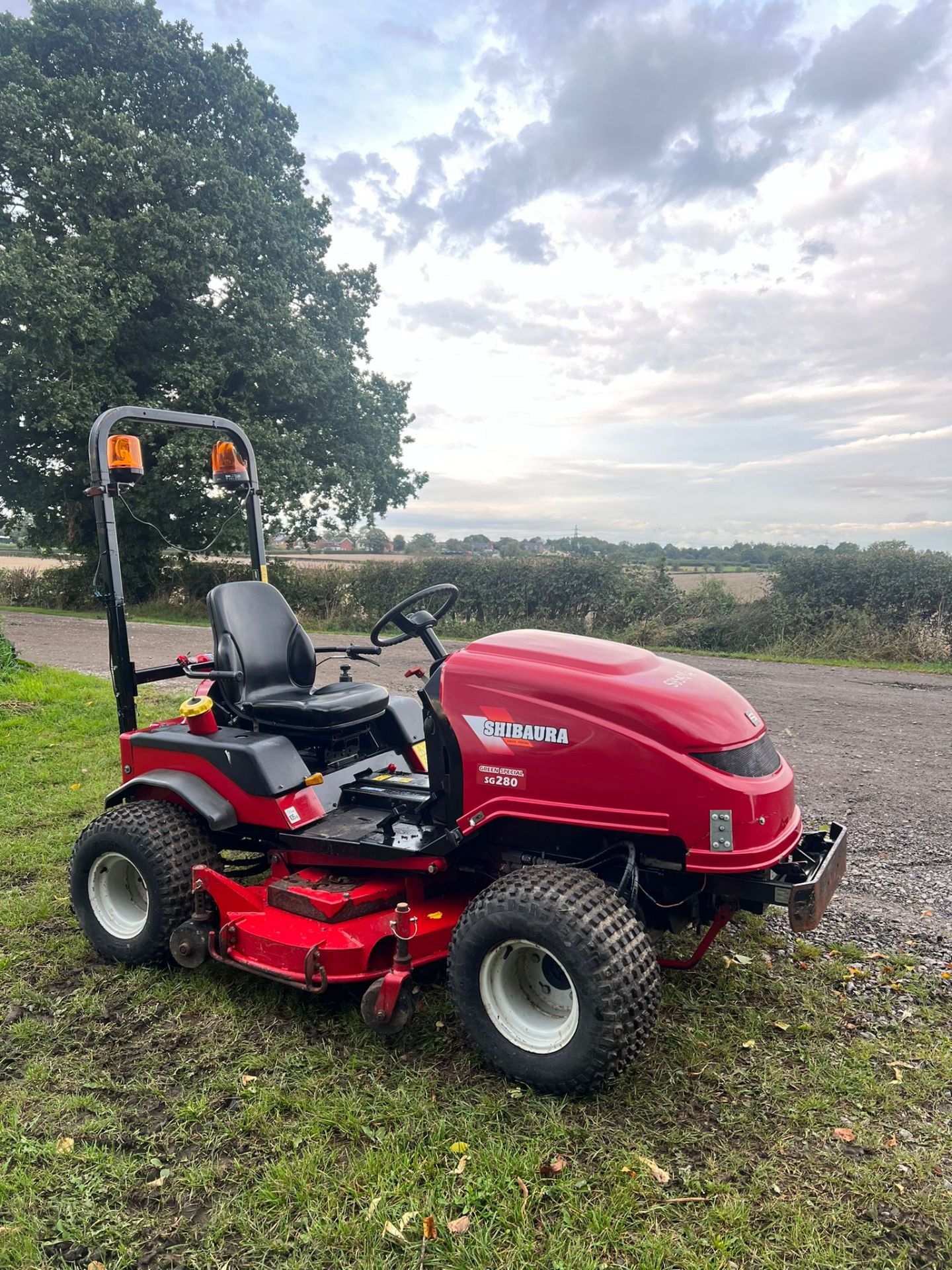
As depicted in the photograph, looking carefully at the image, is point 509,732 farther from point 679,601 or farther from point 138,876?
point 679,601

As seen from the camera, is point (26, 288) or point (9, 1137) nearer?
point (9, 1137)

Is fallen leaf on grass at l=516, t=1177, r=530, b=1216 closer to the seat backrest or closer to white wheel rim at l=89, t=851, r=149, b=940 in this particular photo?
white wheel rim at l=89, t=851, r=149, b=940

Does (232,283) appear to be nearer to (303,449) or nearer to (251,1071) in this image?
(303,449)

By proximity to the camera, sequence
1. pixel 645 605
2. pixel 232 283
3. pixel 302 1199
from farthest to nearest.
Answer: pixel 232 283 → pixel 645 605 → pixel 302 1199

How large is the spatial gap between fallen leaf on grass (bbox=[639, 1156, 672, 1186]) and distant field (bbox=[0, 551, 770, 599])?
1209 centimetres

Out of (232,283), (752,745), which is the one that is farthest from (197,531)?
(752,745)

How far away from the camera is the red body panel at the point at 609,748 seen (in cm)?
258

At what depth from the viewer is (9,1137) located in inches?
96.4

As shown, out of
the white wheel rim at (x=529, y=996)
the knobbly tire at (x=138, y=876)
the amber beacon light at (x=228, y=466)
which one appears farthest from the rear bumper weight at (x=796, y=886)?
the amber beacon light at (x=228, y=466)

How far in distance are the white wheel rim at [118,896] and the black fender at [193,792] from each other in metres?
0.31

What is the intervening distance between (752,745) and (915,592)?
1111 centimetres

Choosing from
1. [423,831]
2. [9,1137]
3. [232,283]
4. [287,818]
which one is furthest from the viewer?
[232,283]

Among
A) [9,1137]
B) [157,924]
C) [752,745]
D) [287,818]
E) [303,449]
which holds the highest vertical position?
[303,449]

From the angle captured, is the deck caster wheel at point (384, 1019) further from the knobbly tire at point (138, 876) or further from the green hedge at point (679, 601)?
the green hedge at point (679, 601)
